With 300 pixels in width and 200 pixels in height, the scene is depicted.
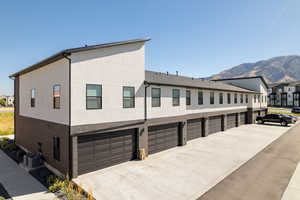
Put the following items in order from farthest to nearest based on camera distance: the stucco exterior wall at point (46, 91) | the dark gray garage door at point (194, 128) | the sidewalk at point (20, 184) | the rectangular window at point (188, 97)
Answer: the dark gray garage door at point (194, 128) → the rectangular window at point (188, 97) → the stucco exterior wall at point (46, 91) → the sidewalk at point (20, 184)

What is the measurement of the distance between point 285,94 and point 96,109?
95.5 metres

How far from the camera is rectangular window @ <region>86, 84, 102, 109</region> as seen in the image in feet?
30.1

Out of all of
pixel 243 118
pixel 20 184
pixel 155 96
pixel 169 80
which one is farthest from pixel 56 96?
pixel 243 118

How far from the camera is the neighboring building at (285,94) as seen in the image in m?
72.1

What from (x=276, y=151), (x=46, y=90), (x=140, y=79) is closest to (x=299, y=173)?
(x=276, y=151)

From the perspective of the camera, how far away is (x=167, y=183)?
26.9 feet

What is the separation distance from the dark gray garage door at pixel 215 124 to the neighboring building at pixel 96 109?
5460 millimetres

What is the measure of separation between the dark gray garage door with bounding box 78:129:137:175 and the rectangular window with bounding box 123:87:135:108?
182cm

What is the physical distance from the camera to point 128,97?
436 inches

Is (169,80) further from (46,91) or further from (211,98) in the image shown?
(46,91)

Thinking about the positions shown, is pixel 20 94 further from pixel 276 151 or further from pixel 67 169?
pixel 276 151

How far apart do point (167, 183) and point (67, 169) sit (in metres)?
5.44

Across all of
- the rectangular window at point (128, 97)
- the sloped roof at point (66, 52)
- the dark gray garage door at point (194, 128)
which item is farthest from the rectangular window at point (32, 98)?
the dark gray garage door at point (194, 128)

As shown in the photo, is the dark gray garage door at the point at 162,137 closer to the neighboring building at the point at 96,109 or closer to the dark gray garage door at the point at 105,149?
the neighboring building at the point at 96,109
